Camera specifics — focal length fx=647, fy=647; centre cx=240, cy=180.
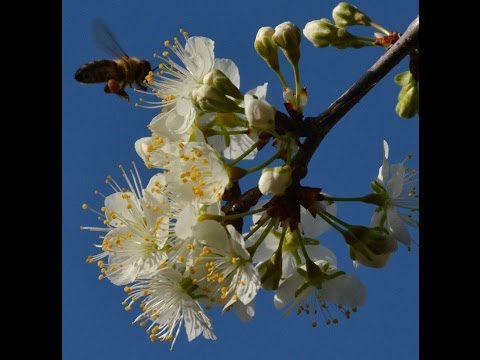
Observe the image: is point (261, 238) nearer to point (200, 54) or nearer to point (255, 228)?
point (255, 228)

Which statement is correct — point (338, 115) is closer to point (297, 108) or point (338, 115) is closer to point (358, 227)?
point (297, 108)

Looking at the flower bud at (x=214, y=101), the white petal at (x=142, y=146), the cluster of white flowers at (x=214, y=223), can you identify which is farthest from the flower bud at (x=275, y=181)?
the white petal at (x=142, y=146)

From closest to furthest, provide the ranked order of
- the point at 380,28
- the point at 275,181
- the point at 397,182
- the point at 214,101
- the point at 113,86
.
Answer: the point at 275,181, the point at 214,101, the point at 397,182, the point at 380,28, the point at 113,86

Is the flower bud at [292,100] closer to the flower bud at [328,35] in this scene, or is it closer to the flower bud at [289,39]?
the flower bud at [289,39]

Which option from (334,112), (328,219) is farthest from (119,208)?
(334,112)

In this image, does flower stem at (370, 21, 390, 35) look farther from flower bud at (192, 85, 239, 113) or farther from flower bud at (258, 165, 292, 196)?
flower bud at (258, 165, 292, 196)
